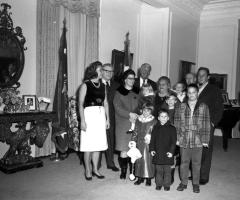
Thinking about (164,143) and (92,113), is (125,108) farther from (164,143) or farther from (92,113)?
(164,143)

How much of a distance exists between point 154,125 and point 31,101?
215 cm

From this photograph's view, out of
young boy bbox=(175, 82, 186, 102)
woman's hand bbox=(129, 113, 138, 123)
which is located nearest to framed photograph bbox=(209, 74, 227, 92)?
young boy bbox=(175, 82, 186, 102)

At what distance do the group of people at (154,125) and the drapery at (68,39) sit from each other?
1340 millimetres

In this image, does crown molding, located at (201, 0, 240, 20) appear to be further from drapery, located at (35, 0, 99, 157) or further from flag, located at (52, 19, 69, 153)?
flag, located at (52, 19, 69, 153)

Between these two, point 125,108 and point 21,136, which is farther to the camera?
point 21,136

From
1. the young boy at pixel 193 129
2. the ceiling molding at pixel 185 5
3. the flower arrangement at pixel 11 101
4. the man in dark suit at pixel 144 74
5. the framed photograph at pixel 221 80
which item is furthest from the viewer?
the framed photograph at pixel 221 80

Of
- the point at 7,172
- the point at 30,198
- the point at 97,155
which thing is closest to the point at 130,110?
the point at 97,155

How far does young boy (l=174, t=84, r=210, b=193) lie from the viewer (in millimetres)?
3924

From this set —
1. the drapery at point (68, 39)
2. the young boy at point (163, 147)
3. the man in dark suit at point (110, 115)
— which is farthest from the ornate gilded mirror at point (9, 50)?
the young boy at point (163, 147)

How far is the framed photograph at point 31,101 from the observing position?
16.4 feet

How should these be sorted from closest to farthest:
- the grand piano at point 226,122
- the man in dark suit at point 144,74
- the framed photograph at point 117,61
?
1. the man in dark suit at point 144,74
2. the framed photograph at point 117,61
3. the grand piano at point 226,122

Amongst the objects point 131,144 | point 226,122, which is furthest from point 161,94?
point 226,122

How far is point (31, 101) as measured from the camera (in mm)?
5043

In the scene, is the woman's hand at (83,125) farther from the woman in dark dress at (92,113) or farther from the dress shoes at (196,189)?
the dress shoes at (196,189)
